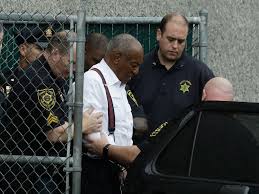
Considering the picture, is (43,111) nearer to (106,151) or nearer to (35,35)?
(106,151)

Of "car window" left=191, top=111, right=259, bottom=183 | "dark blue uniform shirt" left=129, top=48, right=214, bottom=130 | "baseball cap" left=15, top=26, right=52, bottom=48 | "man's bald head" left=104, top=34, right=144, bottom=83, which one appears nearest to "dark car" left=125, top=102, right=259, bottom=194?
"car window" left=191, top=111, right=259, bottom=183

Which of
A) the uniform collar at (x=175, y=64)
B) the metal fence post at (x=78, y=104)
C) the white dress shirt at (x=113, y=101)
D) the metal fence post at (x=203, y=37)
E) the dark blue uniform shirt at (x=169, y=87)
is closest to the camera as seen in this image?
the metal fence post at (x=78, y=104)

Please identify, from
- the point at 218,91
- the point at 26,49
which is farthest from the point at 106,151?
the point at 26,49

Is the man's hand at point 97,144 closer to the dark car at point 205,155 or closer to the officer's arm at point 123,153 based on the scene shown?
the officer's arm at point 123,153

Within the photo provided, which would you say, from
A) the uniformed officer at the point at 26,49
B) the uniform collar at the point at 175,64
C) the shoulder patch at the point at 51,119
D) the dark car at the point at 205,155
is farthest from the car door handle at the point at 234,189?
the uniform collar at the point at 175,64

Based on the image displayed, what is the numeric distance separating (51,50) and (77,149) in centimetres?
69

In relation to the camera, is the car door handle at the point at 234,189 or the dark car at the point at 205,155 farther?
the dark car at the point at 205,155

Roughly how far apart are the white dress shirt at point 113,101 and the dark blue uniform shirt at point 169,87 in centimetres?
42

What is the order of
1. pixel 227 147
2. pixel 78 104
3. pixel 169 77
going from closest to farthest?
pixel 227 147
pixel 78 104
pixel 169 77

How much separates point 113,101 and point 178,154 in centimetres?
99

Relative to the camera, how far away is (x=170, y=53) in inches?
270

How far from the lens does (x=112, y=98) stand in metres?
6.19

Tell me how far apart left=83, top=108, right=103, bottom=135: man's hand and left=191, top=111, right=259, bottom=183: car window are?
0.89m

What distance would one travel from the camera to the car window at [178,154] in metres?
5.26
